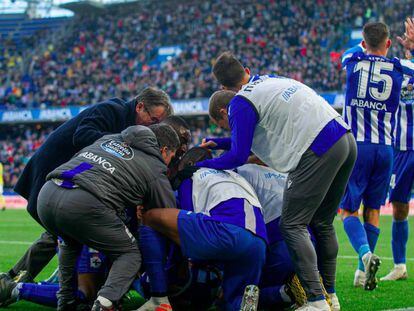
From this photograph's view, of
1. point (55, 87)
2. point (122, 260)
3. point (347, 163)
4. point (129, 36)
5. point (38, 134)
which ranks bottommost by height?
point (38, 134)

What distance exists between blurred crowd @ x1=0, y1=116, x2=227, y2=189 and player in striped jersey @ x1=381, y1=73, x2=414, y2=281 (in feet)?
71.3

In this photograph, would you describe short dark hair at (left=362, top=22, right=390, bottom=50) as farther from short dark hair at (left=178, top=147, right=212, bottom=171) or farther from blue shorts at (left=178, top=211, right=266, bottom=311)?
blue shorts at (left=178, top=211, right=266, bottom=311)

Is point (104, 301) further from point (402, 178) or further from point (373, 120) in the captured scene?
point (402, 178)

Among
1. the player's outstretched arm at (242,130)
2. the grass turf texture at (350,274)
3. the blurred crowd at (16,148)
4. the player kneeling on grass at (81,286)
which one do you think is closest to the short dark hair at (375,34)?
the grass turf texture at (350,274)

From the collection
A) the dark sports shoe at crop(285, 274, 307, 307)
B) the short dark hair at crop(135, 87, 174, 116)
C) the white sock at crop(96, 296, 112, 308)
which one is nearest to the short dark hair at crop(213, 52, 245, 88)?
the short dark hair at crop(135, 87, 174, 116)

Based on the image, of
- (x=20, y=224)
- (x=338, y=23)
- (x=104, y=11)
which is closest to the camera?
(x=20, y=224)

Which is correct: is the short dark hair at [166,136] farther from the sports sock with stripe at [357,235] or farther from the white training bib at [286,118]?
the sports sock with stripe at [357,235]

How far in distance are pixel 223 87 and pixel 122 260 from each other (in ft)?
5.76

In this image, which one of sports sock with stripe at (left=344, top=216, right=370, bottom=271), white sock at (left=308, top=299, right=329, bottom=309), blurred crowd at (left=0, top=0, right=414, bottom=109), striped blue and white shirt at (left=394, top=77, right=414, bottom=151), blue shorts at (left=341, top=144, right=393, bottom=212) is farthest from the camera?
blurred crowd at (left=0, top=0, right=414, bottom=109)

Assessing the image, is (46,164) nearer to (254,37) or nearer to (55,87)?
(254,37)

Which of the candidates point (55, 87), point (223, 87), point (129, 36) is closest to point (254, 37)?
point (129, 36)

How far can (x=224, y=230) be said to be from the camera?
4574 mm

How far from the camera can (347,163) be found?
4.76 meters

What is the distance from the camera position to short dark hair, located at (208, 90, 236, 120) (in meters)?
5.23
